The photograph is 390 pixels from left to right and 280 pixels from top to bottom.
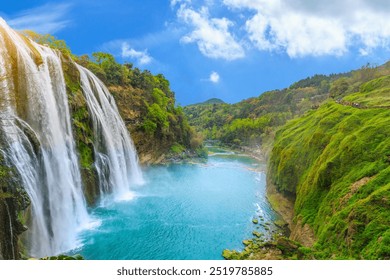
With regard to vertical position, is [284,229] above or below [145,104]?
below

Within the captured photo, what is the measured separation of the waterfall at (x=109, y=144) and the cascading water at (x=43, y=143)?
19 cm

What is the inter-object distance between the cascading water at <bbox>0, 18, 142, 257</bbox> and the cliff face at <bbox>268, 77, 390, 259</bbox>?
13654mm

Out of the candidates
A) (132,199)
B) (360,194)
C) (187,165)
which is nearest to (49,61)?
(132,199)

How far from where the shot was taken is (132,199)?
27.3 meters

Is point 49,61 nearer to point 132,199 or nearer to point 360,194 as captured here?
point 132,199

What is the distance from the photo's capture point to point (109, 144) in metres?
29.2

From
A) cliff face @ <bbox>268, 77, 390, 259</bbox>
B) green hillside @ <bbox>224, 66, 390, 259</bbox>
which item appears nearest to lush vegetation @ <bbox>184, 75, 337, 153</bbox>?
cliff face @ <bbox>268, 77, 390, 259</bbox>

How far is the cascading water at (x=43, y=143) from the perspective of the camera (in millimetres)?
16125

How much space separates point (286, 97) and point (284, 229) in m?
115

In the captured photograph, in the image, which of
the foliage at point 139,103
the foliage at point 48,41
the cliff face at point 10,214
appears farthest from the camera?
the foliage at point 139,103

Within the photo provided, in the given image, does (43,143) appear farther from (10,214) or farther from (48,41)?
(48,41)

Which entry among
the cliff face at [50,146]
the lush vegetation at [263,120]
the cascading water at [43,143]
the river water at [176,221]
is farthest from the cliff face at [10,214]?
the lush vegetation at [263,120]

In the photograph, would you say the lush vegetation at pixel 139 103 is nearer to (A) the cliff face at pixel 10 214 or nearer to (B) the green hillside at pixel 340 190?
(A) the cliff face at pixel 10 214

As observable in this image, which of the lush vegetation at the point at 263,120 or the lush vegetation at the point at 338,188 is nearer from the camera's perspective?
the lush vegetation at the point at 338,188
